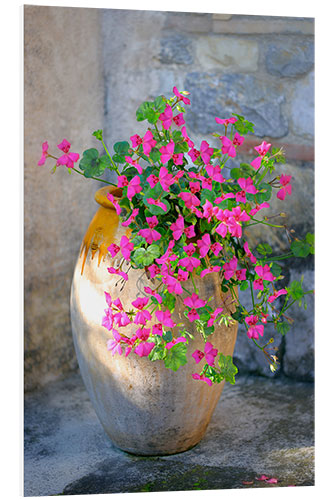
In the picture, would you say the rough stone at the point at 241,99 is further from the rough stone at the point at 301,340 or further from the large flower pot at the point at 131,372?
the large flower pot at the point at 131,372

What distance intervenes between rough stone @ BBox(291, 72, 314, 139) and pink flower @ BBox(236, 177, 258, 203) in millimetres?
803

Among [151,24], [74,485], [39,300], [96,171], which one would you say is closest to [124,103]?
[151,24]

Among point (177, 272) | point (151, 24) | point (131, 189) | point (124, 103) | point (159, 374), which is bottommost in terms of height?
point (159, 374)

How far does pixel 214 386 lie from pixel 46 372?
2.58ft

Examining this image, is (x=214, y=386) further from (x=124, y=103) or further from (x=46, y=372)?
(x=124, y=103)

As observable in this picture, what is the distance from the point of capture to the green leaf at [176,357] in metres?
1.69

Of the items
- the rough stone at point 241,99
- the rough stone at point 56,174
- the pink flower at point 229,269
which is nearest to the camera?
the pink flower at point 229,269

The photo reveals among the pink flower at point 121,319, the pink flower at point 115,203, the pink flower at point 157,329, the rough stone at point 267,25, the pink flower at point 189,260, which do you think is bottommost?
the pink flower at point 157,329

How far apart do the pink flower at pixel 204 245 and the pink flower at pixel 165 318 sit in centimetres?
17

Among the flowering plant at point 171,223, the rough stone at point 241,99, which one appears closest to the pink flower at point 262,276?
the flowering plant at point 171,223

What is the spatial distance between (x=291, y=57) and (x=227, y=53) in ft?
0.70

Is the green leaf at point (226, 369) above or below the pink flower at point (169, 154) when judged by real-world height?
below

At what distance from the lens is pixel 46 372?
100 inches

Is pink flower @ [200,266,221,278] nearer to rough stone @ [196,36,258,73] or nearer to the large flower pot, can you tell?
the large flower pot
